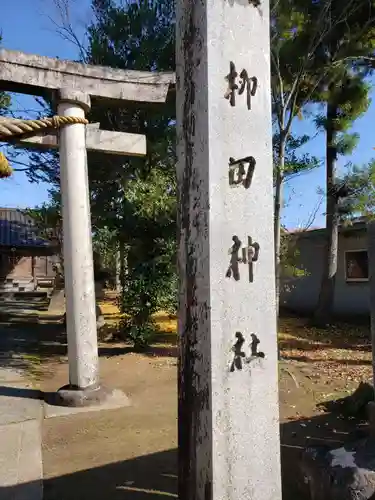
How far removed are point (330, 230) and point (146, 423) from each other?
904 cm

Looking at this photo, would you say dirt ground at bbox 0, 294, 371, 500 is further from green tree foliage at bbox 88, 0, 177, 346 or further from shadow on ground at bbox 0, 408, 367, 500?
green tree foliage at bbox 88, 0, 177, 346

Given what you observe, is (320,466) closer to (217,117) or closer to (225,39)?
(217,117)

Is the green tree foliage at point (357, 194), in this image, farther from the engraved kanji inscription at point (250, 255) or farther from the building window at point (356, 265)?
the engraved kanji inscription at point (250, 255)

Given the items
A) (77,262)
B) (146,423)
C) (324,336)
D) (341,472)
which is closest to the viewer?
(341,472)

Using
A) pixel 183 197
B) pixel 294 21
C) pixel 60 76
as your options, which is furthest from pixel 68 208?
pixel 294 21

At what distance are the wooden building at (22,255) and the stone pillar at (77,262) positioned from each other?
13237 millimetres

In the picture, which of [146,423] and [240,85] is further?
[146,423]

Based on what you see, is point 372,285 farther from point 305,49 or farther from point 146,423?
point 305,49

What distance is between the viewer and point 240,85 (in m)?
2.52

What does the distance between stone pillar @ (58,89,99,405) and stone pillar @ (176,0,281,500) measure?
Result: 3700mm

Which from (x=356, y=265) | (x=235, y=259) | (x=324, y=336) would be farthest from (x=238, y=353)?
(x=356, y=265)

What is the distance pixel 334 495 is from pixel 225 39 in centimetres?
303

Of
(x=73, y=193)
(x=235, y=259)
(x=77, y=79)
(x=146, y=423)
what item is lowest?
(x=146, y=423)

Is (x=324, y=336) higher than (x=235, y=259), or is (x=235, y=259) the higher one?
(x=235, y=259)
